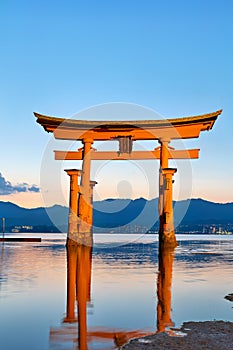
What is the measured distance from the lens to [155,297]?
8.53m

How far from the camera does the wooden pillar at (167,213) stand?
2298 cm

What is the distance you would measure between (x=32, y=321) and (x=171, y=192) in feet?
58.6

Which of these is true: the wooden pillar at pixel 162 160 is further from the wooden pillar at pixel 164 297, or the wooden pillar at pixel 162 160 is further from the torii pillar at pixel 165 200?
the wooden pillar at pixel 164 297

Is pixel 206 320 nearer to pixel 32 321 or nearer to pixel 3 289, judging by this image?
pixel 32 321

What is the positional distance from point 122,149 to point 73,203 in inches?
166

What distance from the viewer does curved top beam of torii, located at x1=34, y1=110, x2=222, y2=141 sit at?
73.7 feet

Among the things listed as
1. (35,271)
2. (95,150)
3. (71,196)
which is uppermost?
(95,150)

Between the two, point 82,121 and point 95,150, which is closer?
point 82,121

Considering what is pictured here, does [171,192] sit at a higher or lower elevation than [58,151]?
lower

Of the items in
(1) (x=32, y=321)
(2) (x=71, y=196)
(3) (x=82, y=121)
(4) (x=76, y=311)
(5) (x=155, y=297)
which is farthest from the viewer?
(2) (x=71, y=196)

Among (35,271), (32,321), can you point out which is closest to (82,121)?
(35,271)

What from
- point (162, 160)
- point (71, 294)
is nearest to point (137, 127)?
point (162, 160)

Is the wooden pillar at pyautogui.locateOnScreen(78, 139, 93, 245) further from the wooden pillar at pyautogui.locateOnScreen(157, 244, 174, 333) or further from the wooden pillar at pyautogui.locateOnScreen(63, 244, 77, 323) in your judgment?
the wooden pillar at pyautogui.locateOnScreen(157, 244, 174, 333)

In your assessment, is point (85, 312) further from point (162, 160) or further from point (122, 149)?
point (122, 149)
